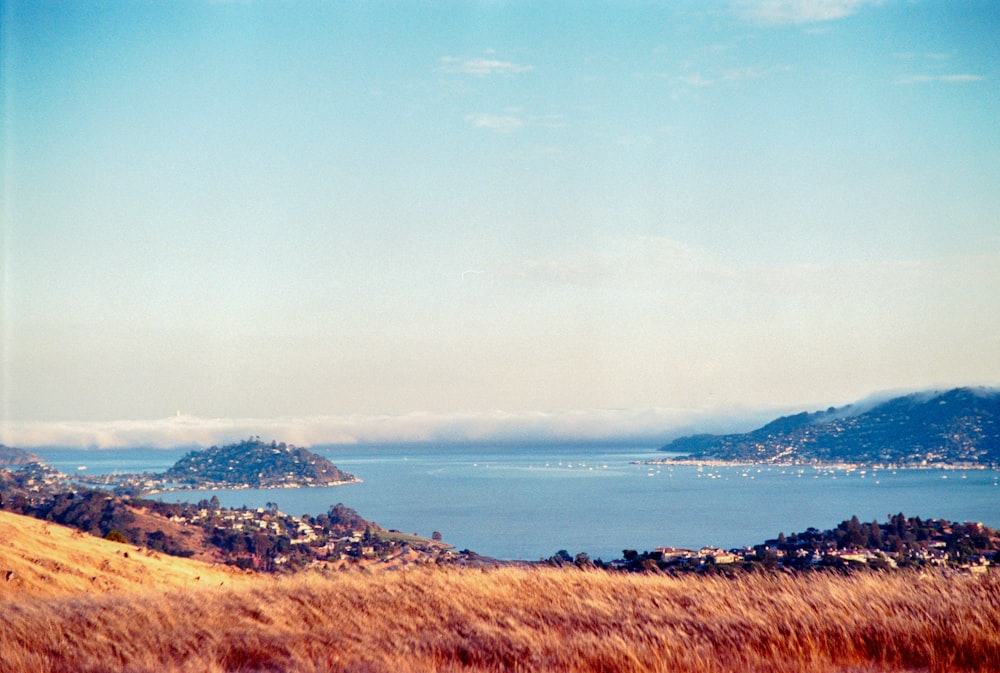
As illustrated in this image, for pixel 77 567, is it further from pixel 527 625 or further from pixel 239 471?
pixel 239 471

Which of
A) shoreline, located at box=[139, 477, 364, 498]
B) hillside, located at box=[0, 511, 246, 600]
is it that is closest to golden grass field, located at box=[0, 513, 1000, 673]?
hillside, located at box=[0, 511, 246, 600]

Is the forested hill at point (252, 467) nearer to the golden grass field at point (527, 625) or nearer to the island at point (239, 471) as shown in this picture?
the island at point (239, 471)

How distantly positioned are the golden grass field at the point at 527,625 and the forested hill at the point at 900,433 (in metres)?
123

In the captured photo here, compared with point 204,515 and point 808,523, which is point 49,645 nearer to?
point 204,515

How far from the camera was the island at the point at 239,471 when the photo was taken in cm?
10544

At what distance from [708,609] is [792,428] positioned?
167m

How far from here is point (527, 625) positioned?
27.0 ft

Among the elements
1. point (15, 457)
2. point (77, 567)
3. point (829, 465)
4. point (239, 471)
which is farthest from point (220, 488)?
point (829, 465)

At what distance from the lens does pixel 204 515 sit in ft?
150

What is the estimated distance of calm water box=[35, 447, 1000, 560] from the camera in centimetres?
6625

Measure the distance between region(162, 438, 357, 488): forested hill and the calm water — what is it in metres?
2.80

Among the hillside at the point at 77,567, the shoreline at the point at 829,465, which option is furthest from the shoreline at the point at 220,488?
the shoreline at the point at 829,465

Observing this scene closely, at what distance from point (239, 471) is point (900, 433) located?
317 feet

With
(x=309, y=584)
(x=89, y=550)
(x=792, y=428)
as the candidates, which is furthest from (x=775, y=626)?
(x=792, y=428)
